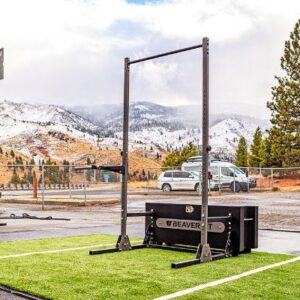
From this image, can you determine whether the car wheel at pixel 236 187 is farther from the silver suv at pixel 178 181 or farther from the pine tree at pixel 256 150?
the pine tree at pixel 256 150

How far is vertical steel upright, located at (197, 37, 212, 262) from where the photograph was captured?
7875 mm

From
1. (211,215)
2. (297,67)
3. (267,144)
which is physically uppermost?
(297,67)

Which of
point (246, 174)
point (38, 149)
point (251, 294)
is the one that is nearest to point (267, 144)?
point (246, 174)

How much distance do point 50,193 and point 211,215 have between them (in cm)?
2085

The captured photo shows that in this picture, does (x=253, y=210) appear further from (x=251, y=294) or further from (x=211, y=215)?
(x=251, y=294)

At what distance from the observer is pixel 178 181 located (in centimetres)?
3497

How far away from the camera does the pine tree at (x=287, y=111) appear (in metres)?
53.4

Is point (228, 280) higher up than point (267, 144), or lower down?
lower down

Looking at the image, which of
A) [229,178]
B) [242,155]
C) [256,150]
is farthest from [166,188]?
[242,155]

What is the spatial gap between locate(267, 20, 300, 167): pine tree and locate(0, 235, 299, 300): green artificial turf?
46.0 meters

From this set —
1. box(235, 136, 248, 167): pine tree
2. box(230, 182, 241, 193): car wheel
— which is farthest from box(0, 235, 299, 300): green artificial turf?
box(235, 136, 248, 167): pine tree

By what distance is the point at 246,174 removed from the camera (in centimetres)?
3672

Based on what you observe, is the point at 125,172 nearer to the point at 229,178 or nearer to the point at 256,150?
the point at 229,178

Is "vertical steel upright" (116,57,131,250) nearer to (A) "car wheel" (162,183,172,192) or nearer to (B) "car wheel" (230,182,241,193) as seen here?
(B) "car wheel" (230,182,241,193)
